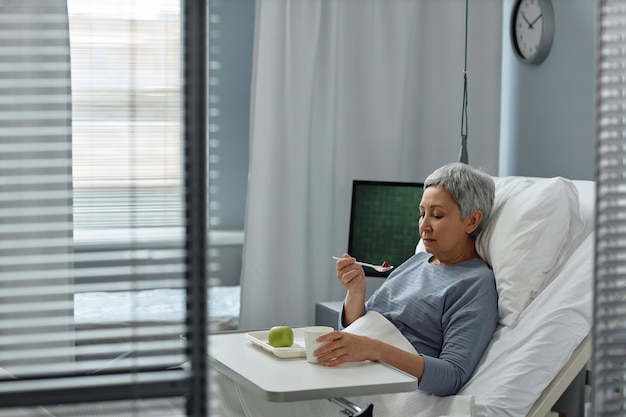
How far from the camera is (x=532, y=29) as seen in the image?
12.4 feet

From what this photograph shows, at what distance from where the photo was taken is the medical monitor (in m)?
3.65

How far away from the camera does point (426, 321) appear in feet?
8.04

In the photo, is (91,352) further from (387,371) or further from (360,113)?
(360,113)

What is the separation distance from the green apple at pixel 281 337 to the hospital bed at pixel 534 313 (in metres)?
0.20

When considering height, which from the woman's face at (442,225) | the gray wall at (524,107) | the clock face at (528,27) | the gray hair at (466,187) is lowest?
the woman's face at (442,225)

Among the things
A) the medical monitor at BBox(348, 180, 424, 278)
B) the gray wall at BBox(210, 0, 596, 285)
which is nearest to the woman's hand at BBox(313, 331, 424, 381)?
the medical monitor at BBox(348, 180, 424, 278)

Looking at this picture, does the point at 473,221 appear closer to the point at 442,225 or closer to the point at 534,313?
the point at 442,225

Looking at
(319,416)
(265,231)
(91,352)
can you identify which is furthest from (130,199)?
(265,231)

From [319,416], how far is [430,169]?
6.84ft

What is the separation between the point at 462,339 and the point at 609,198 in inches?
39.8

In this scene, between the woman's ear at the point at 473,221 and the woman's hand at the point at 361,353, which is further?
the woman's ear at the point at 473,221

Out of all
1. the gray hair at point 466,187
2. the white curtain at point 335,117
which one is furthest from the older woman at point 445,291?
the white curtain at point 335,117

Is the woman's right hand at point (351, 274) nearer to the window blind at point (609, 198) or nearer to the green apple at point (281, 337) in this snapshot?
the green apple at point (281, 337)

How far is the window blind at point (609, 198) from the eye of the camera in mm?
1381
